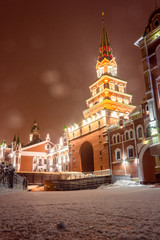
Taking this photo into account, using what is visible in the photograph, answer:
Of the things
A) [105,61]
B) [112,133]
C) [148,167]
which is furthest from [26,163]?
[105,61]

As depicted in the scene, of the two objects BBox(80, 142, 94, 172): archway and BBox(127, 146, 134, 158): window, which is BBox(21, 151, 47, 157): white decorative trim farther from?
BBox(127, 146, 134, 158): window

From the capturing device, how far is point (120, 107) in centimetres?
4103

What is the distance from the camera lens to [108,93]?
→ 42156mm

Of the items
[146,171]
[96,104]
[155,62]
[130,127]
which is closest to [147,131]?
[130,127]

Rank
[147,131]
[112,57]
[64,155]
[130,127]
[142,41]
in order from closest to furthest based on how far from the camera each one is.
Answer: [142,41] < [147,131] < [130,127] < [64,155] < [112,57]

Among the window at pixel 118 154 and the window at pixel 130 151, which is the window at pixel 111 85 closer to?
the window at pixel 118 154

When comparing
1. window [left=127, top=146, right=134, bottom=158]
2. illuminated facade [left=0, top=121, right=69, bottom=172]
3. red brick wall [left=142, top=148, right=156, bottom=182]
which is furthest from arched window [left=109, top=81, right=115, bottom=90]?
red brick wall [left=142, top=148, right=156, bottom=182]

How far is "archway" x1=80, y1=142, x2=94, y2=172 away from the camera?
40.5 meters

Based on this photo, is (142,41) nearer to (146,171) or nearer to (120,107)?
(146,171)

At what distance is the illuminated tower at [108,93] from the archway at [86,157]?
761 cm

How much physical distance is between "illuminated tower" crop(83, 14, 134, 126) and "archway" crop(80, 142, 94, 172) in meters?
7.61

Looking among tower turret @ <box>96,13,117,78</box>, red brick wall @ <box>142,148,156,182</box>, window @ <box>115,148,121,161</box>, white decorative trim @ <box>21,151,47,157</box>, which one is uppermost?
tower turret @ <box>96,13,117,78</box>

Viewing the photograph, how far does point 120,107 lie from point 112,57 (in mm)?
17059

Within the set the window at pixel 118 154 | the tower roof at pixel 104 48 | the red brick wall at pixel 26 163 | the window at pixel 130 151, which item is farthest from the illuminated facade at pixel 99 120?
the red brick wall at pixel 26 163
